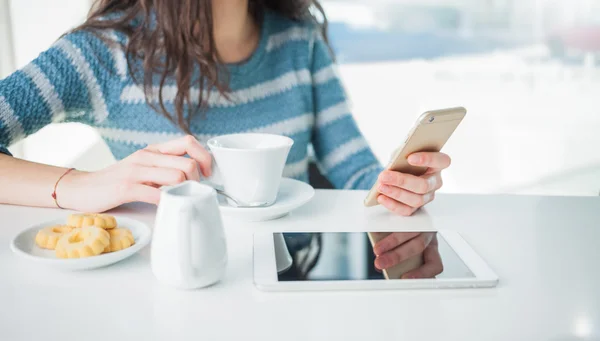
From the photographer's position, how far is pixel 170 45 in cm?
113

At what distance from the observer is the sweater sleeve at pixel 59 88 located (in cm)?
99

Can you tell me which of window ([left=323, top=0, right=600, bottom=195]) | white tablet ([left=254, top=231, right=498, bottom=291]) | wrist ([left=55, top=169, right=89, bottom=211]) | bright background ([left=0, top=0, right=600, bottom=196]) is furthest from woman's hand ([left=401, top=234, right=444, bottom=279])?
window ([left=323, top=0, right=600, bottom=195])

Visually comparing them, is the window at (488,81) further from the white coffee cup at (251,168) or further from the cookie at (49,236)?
the cookie at (49,236)

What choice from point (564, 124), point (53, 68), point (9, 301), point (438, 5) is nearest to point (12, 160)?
point (53, 68)

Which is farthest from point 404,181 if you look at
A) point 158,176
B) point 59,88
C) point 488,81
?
point 488,81

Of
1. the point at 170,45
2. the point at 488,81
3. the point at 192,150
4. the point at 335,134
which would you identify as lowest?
the point at 488,81

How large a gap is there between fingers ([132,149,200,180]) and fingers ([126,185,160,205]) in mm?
36

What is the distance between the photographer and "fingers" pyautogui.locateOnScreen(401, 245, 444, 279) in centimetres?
62

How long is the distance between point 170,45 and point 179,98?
0.35ft

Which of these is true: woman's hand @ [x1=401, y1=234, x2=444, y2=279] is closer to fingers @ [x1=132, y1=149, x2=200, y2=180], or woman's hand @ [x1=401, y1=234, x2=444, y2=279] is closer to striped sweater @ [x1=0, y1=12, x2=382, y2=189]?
fingers @ [x1=132, y1=149, x2=200, y2=180]

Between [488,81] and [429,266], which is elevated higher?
[429,266]

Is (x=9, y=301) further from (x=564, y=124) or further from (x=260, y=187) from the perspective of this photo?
(x=564, y=124)

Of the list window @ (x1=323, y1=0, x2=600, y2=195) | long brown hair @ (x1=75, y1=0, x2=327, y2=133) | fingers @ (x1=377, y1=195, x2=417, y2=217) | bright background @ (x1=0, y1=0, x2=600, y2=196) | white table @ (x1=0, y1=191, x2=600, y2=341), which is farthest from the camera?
window @ (x1=323, y1=0, x2=600, y2=195)

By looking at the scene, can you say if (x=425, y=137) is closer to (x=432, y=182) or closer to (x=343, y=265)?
(x=432, y=182)
